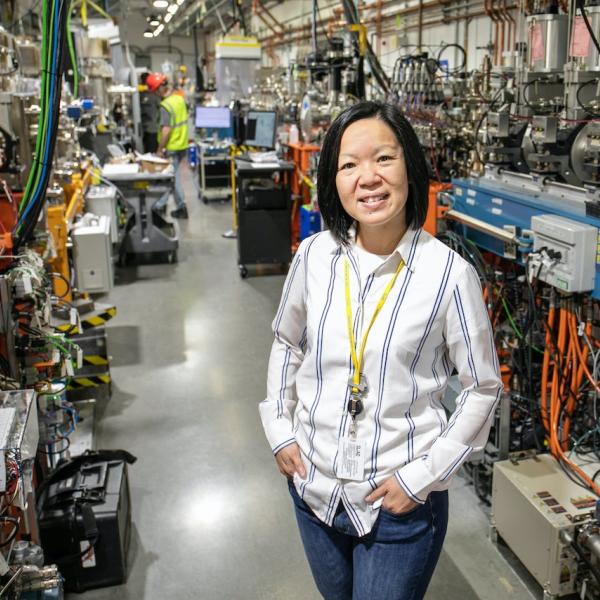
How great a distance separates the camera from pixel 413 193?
4.49 feet

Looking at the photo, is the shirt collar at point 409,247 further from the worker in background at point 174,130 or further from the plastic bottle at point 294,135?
the worker in background at point 174,130

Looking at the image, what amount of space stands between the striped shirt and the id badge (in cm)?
1

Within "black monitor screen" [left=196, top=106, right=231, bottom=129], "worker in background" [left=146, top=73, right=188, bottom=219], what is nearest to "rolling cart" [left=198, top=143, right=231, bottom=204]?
"black monitor screen" [left=196, top=106, right=231, bottom=129]

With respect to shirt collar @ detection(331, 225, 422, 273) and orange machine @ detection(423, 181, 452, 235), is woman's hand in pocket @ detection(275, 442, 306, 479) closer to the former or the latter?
shirt collar @ detection(331, 225, 422, 273)

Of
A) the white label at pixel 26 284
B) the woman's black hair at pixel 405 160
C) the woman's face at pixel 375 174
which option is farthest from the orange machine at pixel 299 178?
the woman's face at pixel 375 174

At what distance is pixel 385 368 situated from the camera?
1.31 m

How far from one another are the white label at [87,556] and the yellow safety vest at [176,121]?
658 centimetres

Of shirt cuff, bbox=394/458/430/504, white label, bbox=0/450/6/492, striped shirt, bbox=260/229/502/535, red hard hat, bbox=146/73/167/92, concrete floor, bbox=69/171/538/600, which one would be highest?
red hard hat, bbox=146/73/167/92

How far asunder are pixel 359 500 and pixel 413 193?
0.62 meters

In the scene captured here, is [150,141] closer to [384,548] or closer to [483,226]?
[483,226]

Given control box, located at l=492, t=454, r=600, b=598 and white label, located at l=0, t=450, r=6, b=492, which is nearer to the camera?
white label, located at l=0, t=450, r=6, b=492

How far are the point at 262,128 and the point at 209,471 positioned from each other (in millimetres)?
4465

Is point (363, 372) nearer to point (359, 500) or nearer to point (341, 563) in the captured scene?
point (359, 500)

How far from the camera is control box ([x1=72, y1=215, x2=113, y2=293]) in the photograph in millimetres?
4133
